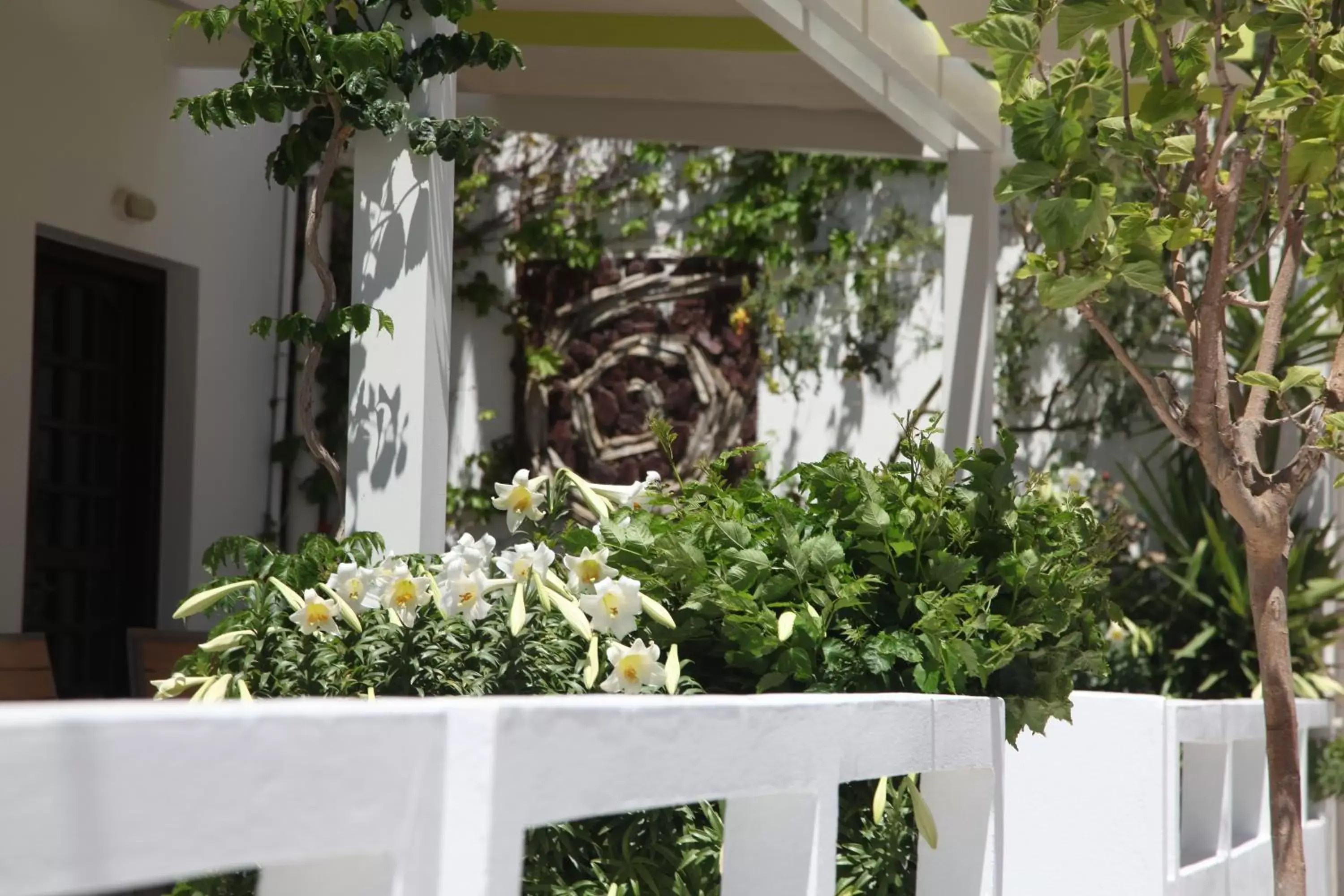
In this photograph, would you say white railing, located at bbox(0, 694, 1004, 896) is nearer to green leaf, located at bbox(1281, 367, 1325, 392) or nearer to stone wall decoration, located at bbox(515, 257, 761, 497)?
green leaf, located at bbox(1281, 367, 1325, 392)

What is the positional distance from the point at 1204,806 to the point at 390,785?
2365mm

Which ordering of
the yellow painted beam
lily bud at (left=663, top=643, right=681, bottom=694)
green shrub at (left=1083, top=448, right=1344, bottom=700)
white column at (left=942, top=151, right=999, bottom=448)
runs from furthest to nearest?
green shrub at (left=1083, top=448, right=1344, bottom=700) < the yellow painted beam < white column at (left=942, top=151, right=999, bottom=448) < lily bud at (left=663, top=643, right=681, bottom=694)

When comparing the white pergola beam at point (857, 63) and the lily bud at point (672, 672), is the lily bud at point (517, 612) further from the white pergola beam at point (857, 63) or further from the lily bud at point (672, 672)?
the white pergola beam at point (857, 63)

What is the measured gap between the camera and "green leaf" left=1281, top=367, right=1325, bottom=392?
2225 mm

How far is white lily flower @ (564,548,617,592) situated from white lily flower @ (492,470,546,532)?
26cm

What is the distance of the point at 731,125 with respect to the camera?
19.1 feet

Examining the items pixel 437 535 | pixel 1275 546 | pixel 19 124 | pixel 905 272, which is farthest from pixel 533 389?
pixel 1275 546

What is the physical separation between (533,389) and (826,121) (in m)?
2.26

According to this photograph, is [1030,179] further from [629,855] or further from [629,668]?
[629,855]

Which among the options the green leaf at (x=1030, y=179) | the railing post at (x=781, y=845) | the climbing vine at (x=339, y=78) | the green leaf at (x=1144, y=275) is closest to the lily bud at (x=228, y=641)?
the railing post at (x=781, y=845)

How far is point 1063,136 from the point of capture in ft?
6.61

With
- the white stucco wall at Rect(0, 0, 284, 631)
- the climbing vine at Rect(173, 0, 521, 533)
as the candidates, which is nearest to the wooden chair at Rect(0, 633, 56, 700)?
the white stucco wall at Rect(0, 0, 284, 631)

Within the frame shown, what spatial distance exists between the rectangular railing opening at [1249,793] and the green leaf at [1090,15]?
1839 millimetres

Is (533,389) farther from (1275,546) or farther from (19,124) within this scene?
(1275,546)
